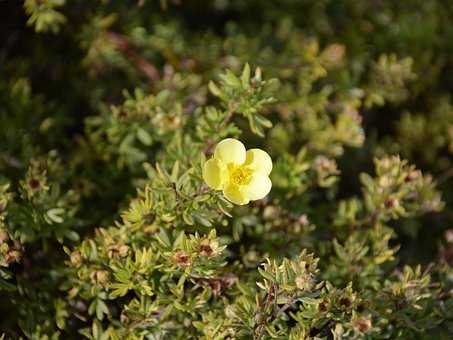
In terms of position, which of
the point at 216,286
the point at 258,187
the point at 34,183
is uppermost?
the point at 258,187

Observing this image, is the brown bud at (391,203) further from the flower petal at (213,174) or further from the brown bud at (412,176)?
the flower petal at (213,174)

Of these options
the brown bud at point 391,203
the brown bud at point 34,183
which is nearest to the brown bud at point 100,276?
the brown bud at point 34,183

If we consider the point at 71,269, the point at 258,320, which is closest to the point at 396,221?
the point at 258,320

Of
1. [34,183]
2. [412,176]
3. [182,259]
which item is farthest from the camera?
[412,176]

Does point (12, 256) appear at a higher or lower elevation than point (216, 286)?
higher

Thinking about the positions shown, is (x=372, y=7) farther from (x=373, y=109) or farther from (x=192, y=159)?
(x=192, y=159)

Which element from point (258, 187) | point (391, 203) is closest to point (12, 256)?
point (258, 187)

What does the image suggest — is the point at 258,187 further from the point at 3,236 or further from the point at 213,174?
the point at 3,236
